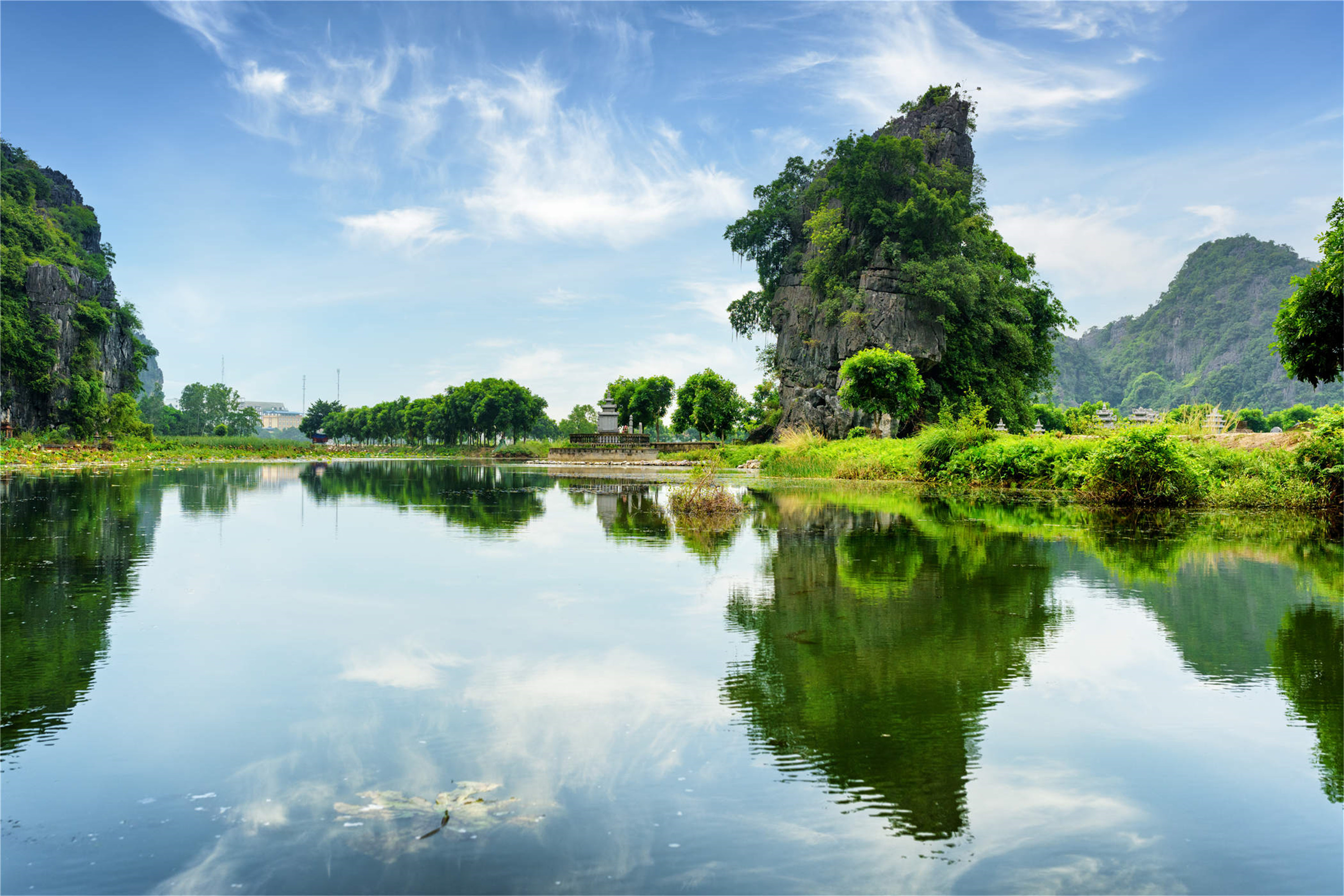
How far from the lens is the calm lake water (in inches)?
118

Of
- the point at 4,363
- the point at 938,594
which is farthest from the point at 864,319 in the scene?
the point at 4,363

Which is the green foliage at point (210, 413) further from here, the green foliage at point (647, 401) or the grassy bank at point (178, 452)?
the green foliage at point (647, 401)

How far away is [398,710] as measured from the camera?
175 inches

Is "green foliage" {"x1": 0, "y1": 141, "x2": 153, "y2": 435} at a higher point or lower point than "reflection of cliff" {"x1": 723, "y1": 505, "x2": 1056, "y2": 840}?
higher

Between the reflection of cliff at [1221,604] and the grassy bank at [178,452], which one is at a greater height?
the grassy bank at [178,452]

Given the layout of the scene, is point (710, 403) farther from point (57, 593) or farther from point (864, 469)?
point (57, 593)

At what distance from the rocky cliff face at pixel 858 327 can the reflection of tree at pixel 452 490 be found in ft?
58.5

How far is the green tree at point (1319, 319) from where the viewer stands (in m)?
14.5

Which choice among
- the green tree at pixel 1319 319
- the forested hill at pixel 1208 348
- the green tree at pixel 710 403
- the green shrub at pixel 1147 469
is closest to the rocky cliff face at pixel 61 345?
the green tree at pixel 710 403

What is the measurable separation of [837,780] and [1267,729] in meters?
2.42

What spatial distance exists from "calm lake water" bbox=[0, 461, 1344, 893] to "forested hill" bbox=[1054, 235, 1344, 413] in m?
147


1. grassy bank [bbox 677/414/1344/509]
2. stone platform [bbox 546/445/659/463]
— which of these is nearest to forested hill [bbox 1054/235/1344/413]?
stone platform [bbox 546/445/659/463]

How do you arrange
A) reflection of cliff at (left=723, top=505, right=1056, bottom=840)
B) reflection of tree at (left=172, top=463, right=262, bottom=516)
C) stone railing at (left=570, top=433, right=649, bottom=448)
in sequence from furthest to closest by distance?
stone railing at (left=570, top=433, right=649, bottom=448), reflection of tree at (left=172, top=463, right=262, bottom=516), reflection of cliff at (left=723, top=505, right=1056, bottom=840)

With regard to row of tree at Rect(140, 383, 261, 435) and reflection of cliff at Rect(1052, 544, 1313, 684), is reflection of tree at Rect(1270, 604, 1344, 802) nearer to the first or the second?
reflection of cliff at Rect(1052, 544, 1313, 684)
